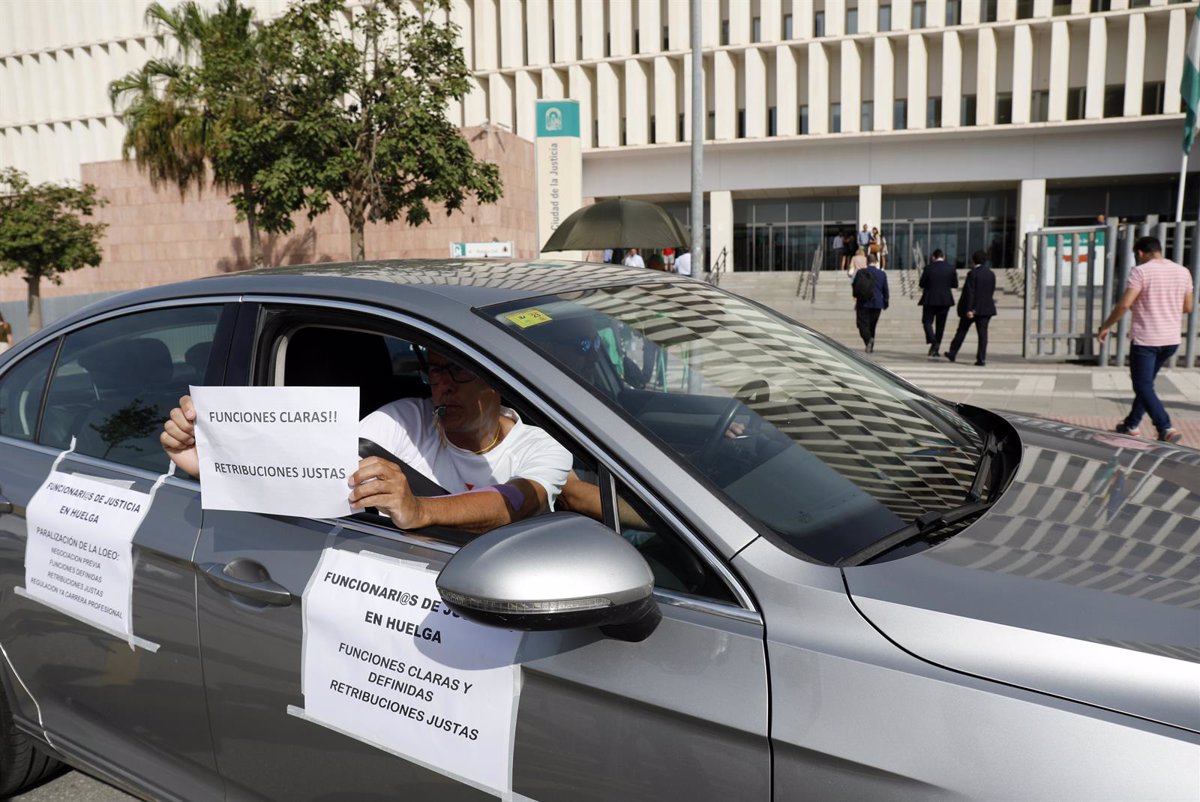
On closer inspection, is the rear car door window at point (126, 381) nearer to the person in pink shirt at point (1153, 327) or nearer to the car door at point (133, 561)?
the car door at point (133, 561)

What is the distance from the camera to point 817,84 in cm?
3784

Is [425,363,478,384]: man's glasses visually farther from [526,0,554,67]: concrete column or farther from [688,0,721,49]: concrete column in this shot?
[526,0,554,67]: concrete column

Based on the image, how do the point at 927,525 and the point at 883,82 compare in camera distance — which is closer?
the point at 927,525

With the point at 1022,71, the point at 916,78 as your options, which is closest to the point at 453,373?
the point at 916,78

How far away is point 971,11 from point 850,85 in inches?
201

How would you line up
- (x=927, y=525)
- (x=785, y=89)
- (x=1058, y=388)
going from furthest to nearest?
(x=785, y=89)
(x=1058, y=388)
(x=927, y=525)

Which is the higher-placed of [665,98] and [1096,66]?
[665,98]

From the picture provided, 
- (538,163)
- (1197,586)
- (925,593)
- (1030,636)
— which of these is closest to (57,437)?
(925,593)

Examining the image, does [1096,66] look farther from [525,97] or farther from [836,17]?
[525,97]

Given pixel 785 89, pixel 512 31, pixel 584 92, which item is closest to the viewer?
pixel 785 89

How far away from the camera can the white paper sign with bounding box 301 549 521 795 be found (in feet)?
5.50

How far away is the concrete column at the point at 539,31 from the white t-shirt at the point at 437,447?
1625 inches

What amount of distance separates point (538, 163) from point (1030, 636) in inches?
503

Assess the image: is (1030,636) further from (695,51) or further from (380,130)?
(380,130)
